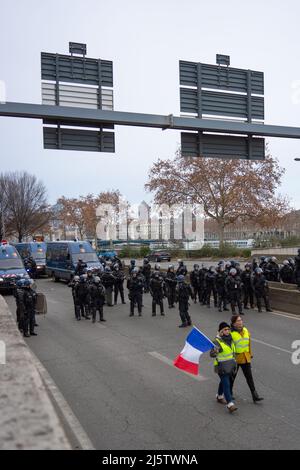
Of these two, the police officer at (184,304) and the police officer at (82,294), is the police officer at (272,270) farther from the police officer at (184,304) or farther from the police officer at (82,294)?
the police officer at (82,294)

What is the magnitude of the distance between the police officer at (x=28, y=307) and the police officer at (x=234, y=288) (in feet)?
20.6

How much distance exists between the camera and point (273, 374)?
845cm

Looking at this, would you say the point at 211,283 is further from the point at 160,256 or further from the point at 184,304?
the point at 160,256

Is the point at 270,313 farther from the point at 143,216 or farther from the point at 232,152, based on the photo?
the point at 143,216

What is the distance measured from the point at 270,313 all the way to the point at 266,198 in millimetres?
33717

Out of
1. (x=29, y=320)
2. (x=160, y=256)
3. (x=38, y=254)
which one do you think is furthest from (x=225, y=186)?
(x=29, y=320)

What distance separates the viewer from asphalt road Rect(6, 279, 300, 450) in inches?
226

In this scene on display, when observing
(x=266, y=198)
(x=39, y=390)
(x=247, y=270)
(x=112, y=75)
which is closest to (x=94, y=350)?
(x=39, y=390)

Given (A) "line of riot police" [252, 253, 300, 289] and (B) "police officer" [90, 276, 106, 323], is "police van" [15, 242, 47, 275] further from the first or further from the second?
(B) "police officer" [90, 276, 106, 323]

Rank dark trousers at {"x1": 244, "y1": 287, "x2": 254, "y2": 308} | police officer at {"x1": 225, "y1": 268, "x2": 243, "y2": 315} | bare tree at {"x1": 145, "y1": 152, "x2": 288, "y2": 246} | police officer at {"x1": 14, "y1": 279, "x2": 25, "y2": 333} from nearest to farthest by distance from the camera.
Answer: police officer at {"x1": 14, "y1": 279, "x2": 25, "y2": 333}, police officer at {"x1": 225, "y1": 268, "x2": 243, "y2": 315}, dark trousers at {"x1": 244, "y1": 287, "x2": 254, "y2": 308}, bare tree at {"x1": 145, "y1": 152, "x2": 288, "y2": 246}

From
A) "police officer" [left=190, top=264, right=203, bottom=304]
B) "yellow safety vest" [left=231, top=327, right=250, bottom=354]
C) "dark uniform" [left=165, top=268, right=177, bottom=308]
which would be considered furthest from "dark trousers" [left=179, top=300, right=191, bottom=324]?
"yellow safety vest" [left=231, top=327, right=250, bottom=354]

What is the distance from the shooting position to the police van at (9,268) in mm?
21984

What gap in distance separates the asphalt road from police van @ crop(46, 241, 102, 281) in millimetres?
12240
